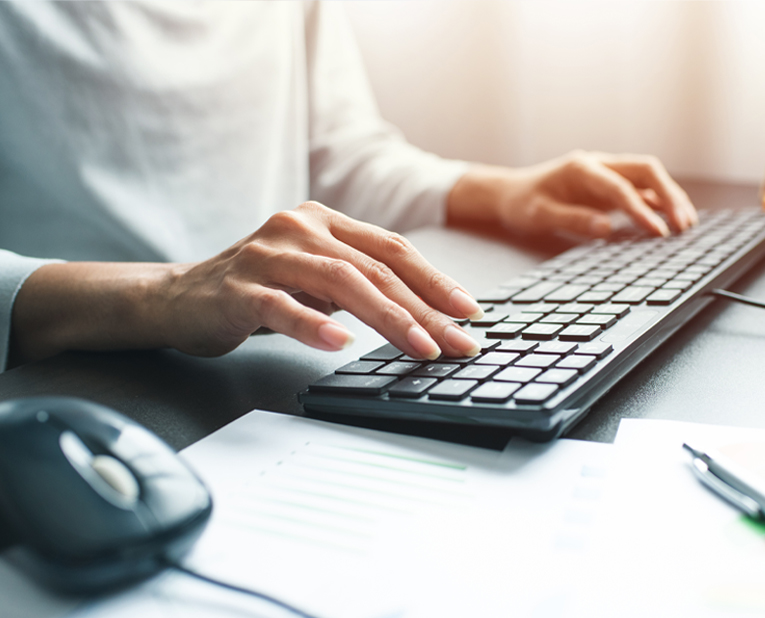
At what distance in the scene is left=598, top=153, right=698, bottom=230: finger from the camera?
30.0 inches

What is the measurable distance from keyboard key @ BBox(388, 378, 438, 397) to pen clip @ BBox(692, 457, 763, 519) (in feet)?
0.43

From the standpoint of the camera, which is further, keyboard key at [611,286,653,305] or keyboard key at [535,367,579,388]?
keyboard key at [611,286,653,305]

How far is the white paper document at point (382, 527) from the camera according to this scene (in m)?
0.23

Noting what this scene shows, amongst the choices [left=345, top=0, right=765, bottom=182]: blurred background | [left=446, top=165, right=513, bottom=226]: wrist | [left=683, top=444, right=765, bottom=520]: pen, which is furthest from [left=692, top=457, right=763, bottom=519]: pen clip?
[left=345, top=0, right=765, bottom=182]: blurred background

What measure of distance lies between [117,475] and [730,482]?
0.25 meters

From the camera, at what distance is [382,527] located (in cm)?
27

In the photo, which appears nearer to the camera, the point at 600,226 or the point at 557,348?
the point at 557,348

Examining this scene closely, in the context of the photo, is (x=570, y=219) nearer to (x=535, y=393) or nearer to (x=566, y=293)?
(x=566, y=293)

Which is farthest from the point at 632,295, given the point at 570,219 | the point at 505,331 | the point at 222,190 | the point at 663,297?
the point at 222,190

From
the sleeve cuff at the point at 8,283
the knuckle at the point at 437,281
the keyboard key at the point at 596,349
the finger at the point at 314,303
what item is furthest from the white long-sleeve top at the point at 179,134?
the keyboard key at the point at 596,349

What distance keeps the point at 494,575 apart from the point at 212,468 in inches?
5.8

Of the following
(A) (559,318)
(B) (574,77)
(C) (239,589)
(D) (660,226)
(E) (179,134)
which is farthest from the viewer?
(B) (574,77)

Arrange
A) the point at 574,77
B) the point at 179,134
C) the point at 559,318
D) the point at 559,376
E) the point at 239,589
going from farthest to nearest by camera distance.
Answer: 1. the point at 574,77
2. the point at 179,134
3. the point at 559,318
4. the point at 559,376
5. the point at 239,589

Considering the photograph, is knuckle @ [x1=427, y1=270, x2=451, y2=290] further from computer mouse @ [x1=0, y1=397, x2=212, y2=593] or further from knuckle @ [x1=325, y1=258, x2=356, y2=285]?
computer mouse @ [x1=0, y1=397, x2=212, y2=593]
